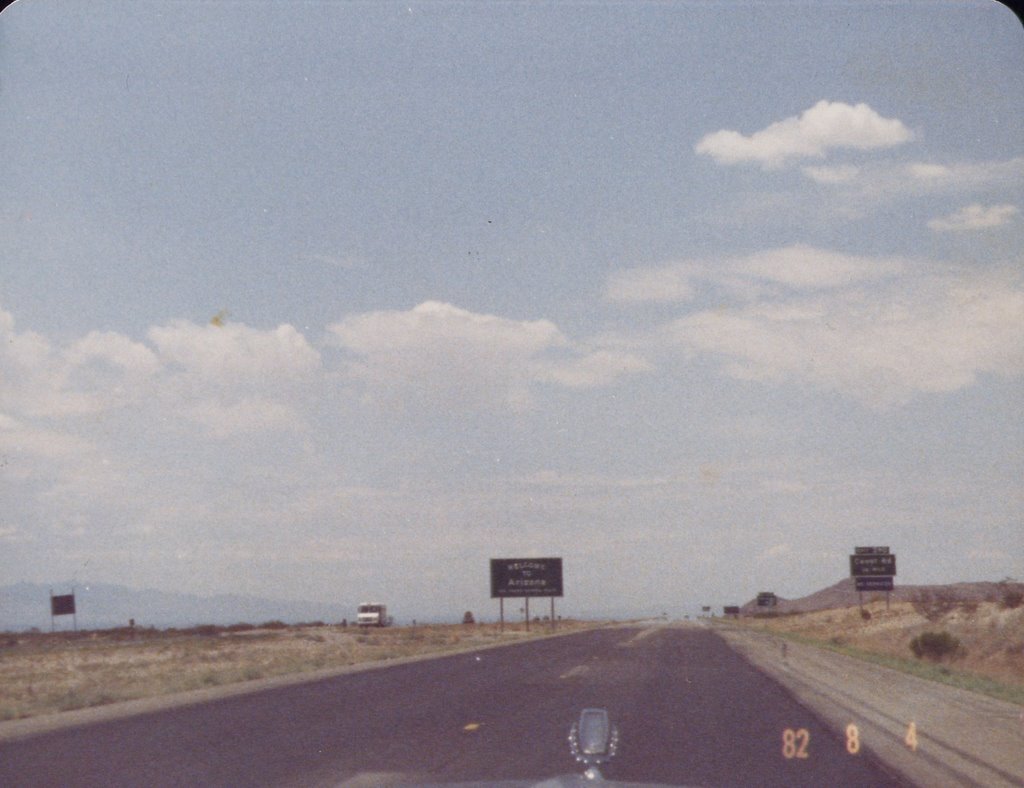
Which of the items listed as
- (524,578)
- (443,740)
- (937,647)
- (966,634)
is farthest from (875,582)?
(443,740)

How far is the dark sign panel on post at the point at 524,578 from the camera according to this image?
99188 millimetres

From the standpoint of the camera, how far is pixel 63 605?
7400 cm

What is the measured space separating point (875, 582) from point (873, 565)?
11.0 feet

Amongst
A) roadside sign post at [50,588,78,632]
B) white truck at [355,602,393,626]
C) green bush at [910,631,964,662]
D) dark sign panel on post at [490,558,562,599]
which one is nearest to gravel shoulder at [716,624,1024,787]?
green bush at [910,631,964,662]

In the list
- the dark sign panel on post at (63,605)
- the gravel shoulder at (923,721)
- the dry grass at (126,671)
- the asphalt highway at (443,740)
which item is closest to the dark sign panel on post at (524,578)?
the dry grass at (126,671)

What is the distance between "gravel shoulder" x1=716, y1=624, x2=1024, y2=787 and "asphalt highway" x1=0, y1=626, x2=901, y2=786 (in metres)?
0.57

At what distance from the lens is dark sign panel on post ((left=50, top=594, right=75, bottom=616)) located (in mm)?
72312

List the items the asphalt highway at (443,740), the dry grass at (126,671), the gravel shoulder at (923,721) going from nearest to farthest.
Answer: the asphalt highway at (443,740), the gravel shoulder at (923,721), the dry grass at (126,671)

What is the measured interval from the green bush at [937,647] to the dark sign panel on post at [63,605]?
49.9m

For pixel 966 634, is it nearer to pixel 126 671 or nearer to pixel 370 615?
pixel 126 671

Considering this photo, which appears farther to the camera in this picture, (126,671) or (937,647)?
(937,647)

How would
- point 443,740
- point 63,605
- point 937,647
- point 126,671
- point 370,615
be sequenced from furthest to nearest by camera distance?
point 370,615 → point 63,605 → point 937,647 → point 126,671 → point 443,740

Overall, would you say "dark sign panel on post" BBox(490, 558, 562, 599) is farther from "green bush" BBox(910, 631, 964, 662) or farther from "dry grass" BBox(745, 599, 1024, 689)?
"green bush" BBox(910, 631, 964, 662)

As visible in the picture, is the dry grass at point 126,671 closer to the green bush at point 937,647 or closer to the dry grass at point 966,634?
the dry grass at point 966,634
